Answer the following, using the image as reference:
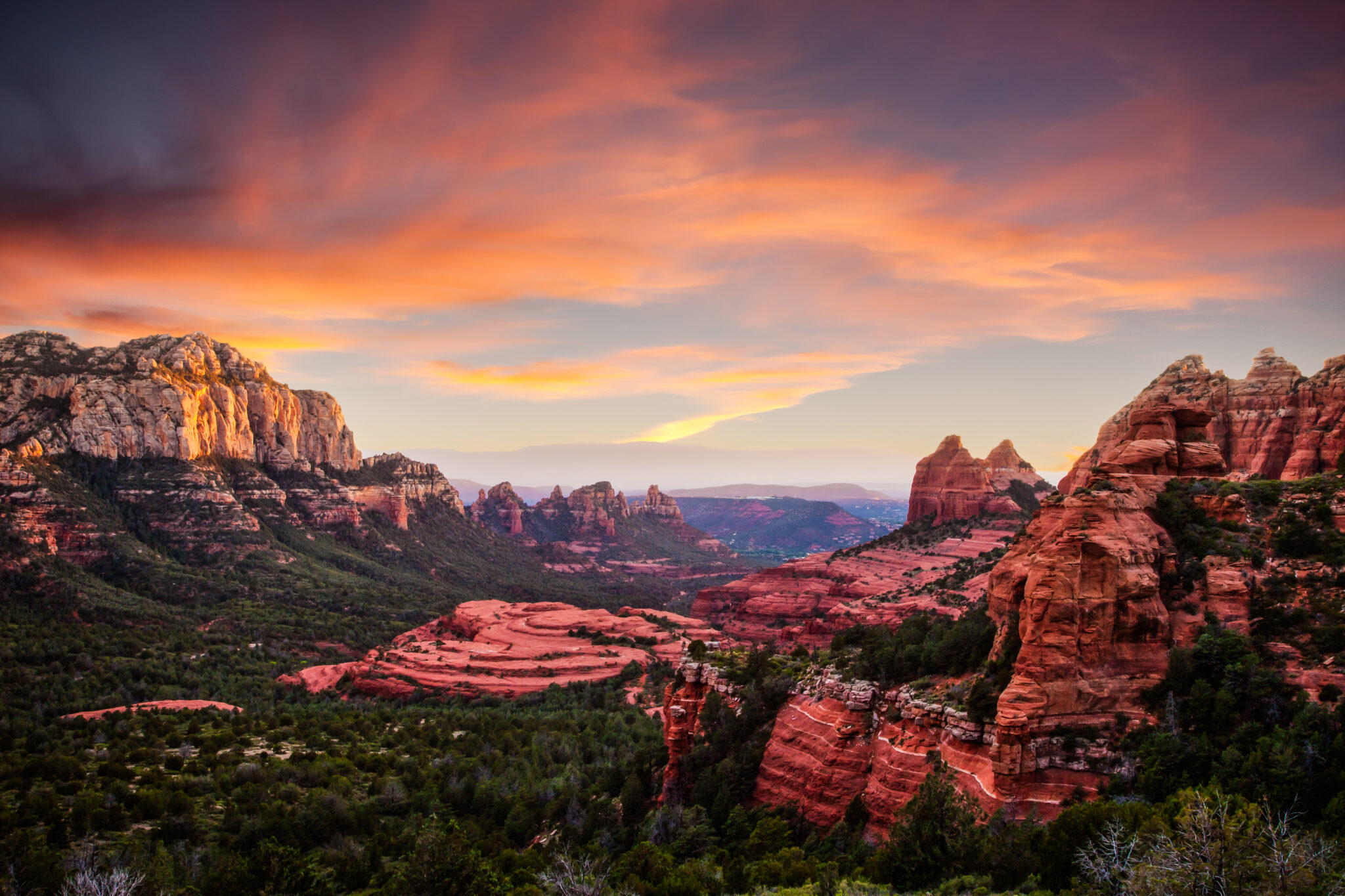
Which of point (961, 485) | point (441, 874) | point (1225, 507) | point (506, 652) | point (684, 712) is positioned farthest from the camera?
point (961, 485)

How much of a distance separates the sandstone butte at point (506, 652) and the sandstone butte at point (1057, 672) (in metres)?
45.7

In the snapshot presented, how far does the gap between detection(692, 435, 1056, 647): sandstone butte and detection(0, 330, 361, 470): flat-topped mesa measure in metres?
92.0

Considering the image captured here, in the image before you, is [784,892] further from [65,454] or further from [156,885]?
[65,454]

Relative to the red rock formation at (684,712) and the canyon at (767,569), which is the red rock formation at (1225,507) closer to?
the canyon at (767,569)

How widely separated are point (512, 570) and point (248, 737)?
106692 mm

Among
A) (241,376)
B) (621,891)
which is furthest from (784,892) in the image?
(241,376)

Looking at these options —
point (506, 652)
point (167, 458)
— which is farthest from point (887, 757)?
point (167, 458)

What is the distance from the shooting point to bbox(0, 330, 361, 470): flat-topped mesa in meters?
92.7

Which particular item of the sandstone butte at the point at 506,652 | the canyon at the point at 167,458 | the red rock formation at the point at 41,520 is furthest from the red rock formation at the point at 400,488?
the sandstone butte at the point at 506,652

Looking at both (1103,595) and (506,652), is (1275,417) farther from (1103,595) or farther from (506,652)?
(506,652)

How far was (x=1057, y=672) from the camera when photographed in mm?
19312

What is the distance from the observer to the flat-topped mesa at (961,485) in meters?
85.4

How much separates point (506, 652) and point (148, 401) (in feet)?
260

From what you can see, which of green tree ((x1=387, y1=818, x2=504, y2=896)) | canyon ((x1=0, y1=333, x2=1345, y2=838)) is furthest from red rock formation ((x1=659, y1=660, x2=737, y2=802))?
green tree ((x1=387, y1=818, x2=504, y2=896))
